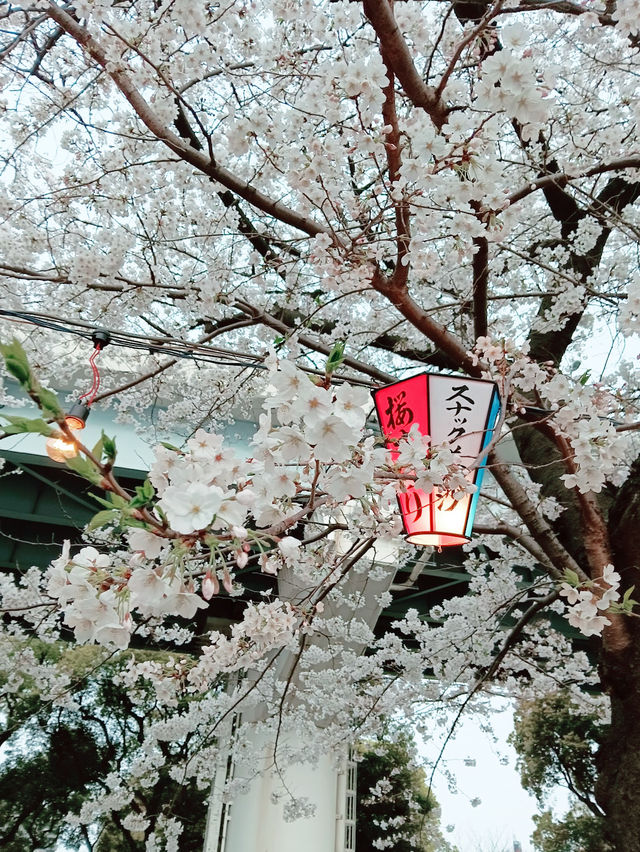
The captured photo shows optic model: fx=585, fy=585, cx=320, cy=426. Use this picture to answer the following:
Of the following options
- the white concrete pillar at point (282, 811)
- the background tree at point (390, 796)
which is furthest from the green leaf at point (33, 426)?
the background tree at point (390, 796)

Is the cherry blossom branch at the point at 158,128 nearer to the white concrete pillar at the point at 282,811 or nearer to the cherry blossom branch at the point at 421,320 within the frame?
the cherry blossom branch at the point at 421,320

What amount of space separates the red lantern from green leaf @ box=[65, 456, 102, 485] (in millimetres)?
1520

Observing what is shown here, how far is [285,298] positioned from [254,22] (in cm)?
201

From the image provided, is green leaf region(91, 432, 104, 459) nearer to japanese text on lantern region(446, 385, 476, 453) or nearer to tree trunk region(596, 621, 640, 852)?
japanese text on lantern region(446, 385, 476, 453)

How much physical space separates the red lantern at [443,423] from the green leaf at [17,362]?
1.63 meters

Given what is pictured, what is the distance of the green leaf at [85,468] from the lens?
89 centimetres

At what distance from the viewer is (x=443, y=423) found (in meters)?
2.41

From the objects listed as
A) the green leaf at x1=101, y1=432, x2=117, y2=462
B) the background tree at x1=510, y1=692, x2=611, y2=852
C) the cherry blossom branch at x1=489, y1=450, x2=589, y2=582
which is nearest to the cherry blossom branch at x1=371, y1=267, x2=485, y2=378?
the cherry blossom branch at x1=489, y1=450, x2=589, y2=582

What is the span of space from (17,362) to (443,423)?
1825 mm

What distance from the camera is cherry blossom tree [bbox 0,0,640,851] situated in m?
1.33

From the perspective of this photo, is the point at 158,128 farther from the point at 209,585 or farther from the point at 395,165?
the point at 209,585

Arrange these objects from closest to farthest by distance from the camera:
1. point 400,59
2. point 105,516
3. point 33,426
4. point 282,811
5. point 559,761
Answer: point 33,426 → point 105,516 → point 400,59 → point 282,811 → point 559,761

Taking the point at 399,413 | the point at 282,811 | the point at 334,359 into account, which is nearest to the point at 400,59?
the point at 399,413

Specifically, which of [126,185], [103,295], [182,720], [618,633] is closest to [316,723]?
[182,720]
